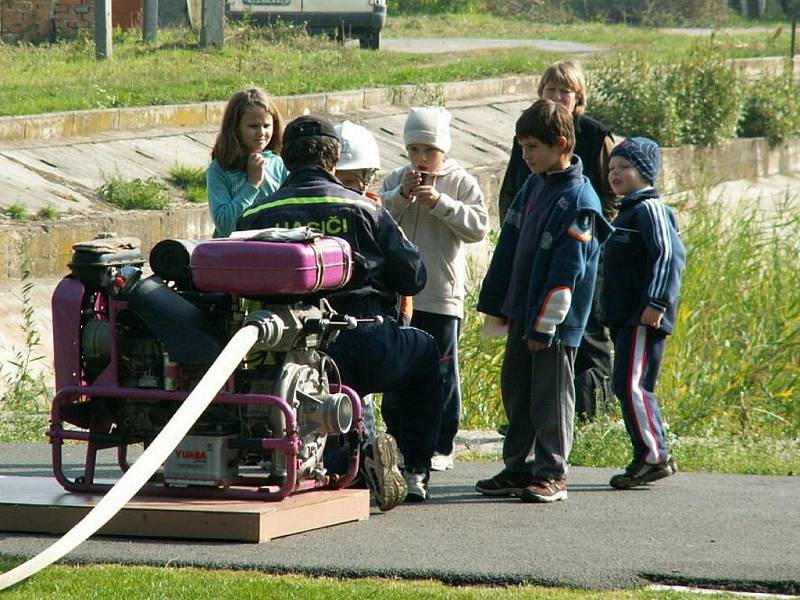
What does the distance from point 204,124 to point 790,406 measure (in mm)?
7949

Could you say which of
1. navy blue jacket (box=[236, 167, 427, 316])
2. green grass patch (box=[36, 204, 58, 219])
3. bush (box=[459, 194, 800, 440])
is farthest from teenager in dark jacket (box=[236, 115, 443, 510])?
green grass patch (box=[36, 204, 58, 219])

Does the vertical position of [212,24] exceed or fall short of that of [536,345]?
it exceeds it

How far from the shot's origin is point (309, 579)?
5.18m

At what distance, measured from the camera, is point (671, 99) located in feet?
67.2

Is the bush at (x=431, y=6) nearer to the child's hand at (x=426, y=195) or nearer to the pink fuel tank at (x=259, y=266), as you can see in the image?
the child's hand at (x=426, y=195)

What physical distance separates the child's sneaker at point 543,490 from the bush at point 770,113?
16.5m

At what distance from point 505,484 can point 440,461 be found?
0.76 metres

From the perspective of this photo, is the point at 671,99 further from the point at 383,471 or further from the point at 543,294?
the point at 383,471

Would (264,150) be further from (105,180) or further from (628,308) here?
(105,180)

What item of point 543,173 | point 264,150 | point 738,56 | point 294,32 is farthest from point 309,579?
point 738,56

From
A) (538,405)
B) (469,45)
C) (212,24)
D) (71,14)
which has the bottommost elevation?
(538,405)

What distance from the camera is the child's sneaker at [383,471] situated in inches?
240

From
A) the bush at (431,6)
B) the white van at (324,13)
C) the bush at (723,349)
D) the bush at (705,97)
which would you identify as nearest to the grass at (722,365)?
the bush at (723,349)

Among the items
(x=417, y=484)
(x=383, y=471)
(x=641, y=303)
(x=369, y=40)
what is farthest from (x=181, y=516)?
(x=369, y=40)
